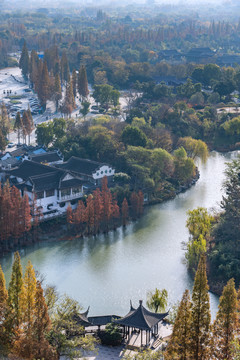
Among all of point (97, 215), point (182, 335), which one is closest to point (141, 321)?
point (182, 335)

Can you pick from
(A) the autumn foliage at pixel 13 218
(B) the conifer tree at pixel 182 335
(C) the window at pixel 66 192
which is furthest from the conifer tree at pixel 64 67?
(B) the conifer tree at pixel 182 335

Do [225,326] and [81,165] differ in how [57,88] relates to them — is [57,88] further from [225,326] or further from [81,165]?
[225,326]

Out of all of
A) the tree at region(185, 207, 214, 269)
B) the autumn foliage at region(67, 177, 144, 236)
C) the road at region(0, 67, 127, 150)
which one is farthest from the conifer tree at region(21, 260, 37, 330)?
the road at region(0, 67, 127, 150)

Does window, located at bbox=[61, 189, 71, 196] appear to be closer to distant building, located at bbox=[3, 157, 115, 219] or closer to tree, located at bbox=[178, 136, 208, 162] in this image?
distant building, located at bbox=[3, 157, 115, 219]

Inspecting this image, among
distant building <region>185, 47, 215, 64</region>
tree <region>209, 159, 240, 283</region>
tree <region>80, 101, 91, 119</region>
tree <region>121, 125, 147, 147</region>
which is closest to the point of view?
tree <region>209, 159, 240, 283</region>

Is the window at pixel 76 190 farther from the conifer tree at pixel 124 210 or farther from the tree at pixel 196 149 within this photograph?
the tree at pixel 196 149

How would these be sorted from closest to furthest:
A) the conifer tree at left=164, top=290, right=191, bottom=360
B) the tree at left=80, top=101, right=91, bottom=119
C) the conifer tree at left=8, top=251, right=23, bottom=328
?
the conifer tree at left=164, top=290, right=191, bottom=360 → the conifer tree at left=8, top=251, right=23, bottom=328 → the tree at left=80, top=101, right=91, bottom=119

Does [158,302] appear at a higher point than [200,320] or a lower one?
lower
